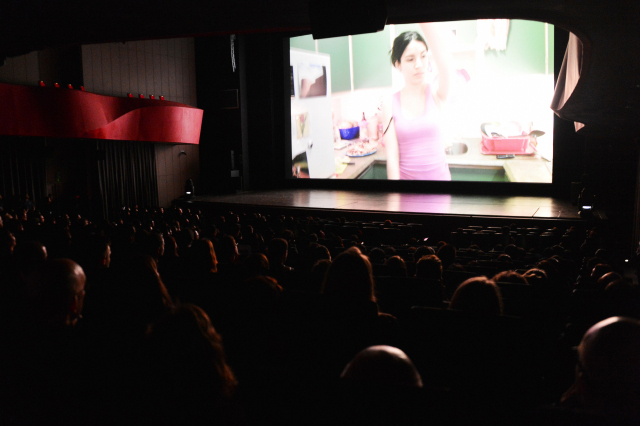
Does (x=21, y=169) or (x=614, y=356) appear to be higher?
(x=21, y=169)

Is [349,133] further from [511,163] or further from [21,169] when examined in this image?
[21,169]

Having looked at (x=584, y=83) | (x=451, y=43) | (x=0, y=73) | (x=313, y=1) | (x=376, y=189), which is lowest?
(x=376, y=189)

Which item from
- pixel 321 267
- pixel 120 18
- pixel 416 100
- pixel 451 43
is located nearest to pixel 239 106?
pixel 416 100

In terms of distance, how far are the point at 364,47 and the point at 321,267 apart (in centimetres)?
1221

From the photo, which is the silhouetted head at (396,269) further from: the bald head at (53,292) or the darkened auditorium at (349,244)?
the bald head at (53,292)

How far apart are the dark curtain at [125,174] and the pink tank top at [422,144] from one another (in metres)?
7.43

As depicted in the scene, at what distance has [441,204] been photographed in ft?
34.6

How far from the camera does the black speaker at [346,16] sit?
11.6 ft

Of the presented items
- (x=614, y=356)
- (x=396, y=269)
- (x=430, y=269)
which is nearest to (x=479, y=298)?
(x=614, y=356)

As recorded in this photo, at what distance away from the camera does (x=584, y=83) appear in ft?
14.1

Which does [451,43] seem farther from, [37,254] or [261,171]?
[37,254]

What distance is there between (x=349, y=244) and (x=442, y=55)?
367 inches

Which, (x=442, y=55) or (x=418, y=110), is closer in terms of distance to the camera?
(x=442, y=55)

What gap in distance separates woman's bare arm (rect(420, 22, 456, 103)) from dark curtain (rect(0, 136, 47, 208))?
405 inches
